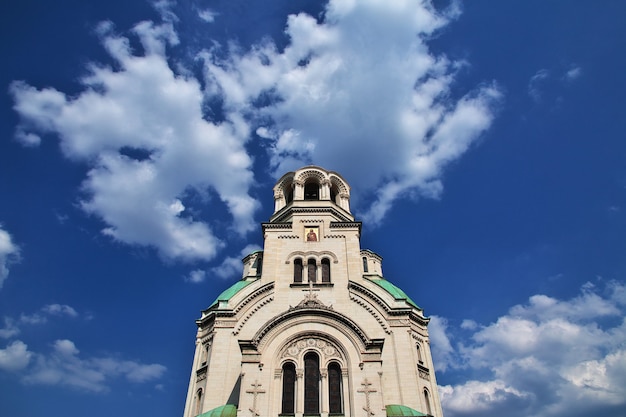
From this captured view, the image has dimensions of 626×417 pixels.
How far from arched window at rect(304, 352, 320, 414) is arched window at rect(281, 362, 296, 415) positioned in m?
0.62

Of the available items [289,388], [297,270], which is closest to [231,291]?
[297,270]

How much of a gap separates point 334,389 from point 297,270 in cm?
919

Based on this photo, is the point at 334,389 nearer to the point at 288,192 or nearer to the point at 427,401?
the point at 427,401

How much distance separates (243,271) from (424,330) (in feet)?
48.6

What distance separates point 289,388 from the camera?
72.7 ft

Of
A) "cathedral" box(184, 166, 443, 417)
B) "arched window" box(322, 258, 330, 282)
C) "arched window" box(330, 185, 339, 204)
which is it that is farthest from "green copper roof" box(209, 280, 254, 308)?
"arched window" box(330, 185, 339, 204)

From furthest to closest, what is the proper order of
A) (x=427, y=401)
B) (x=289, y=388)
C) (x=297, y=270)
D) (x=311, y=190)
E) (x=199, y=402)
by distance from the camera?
(x=311, y=190), (x=297, y=270), (x=427, y=401), (x=199, y=402), (x=289, y=388)

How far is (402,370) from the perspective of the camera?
82.0 ft

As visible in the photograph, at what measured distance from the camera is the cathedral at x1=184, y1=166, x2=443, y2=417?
70.5 feet

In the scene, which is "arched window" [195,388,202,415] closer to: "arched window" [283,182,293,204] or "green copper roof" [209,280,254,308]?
"green copper roof" [209,280,254,308]

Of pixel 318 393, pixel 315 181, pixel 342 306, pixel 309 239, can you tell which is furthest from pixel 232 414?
pixel 315 181

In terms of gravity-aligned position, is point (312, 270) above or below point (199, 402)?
above

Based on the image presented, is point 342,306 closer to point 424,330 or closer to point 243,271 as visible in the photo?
point 424,330

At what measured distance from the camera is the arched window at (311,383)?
21.5 metres
